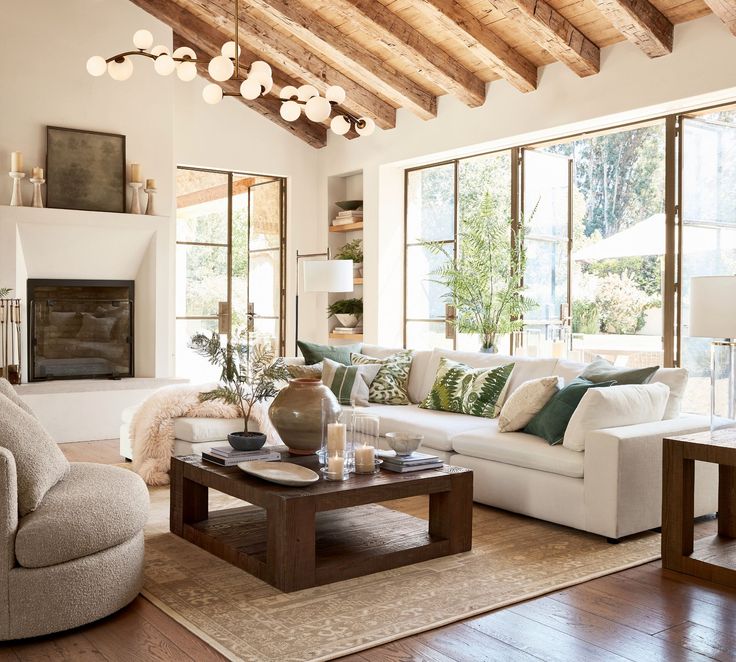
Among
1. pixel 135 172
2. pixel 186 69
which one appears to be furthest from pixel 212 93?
pixel 135 172

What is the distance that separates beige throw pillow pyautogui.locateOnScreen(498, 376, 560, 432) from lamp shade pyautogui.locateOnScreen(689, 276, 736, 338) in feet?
2.95

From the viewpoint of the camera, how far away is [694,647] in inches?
101

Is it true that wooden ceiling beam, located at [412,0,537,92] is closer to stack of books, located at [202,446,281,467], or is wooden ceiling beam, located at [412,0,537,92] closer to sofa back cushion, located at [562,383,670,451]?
sofa back cushion, located at [562,383,670,451]

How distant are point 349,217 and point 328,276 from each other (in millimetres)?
1943

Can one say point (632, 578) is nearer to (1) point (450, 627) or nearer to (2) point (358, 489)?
(1) point (450, 627)

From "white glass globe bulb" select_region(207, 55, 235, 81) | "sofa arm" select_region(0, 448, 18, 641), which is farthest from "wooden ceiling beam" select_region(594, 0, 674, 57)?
"sofa arm" select_region(0, 448, 18, 641)

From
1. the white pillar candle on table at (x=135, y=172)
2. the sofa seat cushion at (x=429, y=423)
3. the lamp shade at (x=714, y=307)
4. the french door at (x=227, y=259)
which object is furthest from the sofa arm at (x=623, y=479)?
the white pillar candle on table at (x=135, y=172)

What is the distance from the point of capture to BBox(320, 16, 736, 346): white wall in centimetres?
521

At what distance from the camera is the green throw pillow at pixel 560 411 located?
407 cm

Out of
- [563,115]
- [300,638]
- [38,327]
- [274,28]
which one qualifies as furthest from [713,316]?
[38,327]

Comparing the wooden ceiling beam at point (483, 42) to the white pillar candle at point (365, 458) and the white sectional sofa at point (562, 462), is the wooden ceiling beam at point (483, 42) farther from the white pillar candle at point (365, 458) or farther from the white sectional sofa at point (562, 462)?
the white pillar candle at point (365, 458)

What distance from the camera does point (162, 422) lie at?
197 inches

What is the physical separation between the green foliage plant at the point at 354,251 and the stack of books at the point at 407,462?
4961 millimetres

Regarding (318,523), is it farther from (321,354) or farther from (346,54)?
(346,54)
